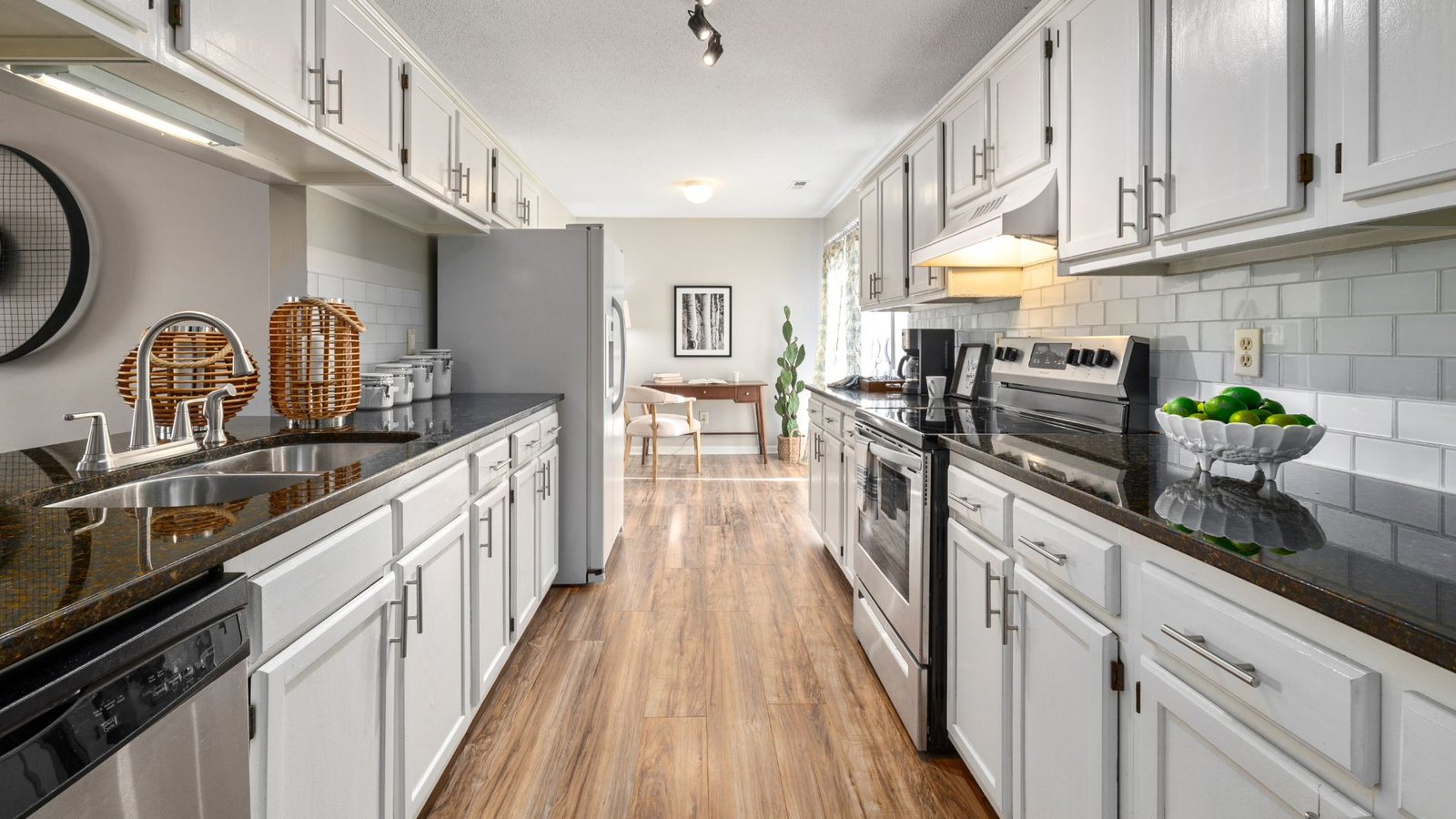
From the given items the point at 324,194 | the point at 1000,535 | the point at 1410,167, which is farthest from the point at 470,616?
the point at 1410,167

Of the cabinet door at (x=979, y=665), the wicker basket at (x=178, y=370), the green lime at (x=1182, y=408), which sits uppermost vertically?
the wicker basket at (x=178, y=370)

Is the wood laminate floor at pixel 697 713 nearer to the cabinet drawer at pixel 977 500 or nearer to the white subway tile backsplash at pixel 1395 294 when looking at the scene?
the cabinet drawer at pixel 977 500

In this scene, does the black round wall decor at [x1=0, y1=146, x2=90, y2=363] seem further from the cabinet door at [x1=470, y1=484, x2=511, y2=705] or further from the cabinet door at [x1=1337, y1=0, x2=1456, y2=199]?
the cabinet door at [x1=1337, y1=0, x2=1456, y2=199]

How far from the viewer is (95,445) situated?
138 centimetres

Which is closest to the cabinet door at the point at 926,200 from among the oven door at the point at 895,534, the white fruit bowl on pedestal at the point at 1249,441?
the oven door at the point at 895,534

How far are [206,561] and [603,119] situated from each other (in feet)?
12.9

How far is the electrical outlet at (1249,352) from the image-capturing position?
67.0 inches

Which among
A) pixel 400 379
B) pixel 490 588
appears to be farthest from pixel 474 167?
pixel 490 588

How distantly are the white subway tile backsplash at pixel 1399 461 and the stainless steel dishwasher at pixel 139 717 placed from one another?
1.91 meters

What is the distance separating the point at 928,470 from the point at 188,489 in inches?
67.5

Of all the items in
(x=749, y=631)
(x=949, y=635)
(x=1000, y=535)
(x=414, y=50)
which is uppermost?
(x=414, y=50)

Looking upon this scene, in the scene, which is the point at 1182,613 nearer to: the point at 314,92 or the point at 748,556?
the point at 314,92

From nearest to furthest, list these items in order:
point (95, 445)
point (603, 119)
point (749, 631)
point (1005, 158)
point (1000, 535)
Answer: point (95, 445)
point (1000, 535)
point (1005, 158)
point (749, 631)
point (603, 119)

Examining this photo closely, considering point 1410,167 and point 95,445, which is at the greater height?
point 1410,167
